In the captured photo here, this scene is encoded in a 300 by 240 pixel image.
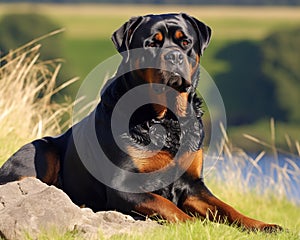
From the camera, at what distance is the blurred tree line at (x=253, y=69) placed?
43000 millimetres

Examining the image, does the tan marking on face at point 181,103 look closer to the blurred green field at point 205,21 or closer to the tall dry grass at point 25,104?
the tall dry grass at point 25,104

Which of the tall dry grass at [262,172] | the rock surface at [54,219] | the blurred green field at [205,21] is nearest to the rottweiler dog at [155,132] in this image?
the rock surface at [54,219]

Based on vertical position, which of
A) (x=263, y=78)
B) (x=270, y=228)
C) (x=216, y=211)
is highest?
(x=216, y=211)

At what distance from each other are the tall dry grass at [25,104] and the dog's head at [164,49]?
2.20 meters

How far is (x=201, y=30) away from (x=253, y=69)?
142ft

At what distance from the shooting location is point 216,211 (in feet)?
15.8

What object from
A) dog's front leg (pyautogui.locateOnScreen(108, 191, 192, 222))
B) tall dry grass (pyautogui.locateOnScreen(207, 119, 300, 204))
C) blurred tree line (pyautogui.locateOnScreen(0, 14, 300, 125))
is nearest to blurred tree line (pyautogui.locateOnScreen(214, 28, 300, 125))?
blurred tree line (pyautogui.locateOnScreen(0, 14, 300, 125))

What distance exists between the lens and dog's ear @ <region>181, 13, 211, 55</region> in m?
5.16

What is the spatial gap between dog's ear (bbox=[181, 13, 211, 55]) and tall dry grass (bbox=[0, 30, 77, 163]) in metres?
2.30

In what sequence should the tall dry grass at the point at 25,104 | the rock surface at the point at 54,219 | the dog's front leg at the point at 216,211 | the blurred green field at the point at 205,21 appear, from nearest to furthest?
1. the rock surface at the point at 54,219
2. the dog's front leg at the point at 216,211
3. the tall dry grass at the point at 25,104
4. the blurred green field at the point at 205,21

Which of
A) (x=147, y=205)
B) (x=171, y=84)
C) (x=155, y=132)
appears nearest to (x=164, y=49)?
(x=171, y=84)

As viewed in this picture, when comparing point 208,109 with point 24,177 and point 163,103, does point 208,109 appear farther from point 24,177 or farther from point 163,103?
point 24,177

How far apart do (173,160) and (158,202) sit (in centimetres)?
35

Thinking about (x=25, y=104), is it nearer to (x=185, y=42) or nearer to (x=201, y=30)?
(x=201, y=30)
